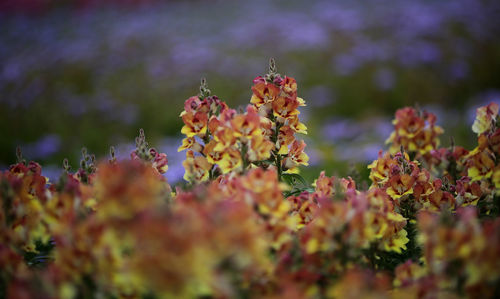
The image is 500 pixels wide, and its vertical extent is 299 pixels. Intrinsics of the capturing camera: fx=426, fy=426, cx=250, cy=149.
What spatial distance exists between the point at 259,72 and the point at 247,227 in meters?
6.82

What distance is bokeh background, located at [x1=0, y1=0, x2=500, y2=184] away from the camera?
20.8 ft

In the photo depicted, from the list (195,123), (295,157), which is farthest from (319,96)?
(195,123)

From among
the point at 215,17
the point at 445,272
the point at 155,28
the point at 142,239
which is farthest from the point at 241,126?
the point at 215,17

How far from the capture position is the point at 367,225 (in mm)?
1362

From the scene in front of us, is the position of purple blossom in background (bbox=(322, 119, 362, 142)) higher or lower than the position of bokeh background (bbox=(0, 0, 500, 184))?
lower

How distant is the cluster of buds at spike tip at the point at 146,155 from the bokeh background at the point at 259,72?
9.30 ft

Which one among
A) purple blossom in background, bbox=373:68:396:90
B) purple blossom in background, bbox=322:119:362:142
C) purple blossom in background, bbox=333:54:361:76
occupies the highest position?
purple blossom in background, bbox=333:54:361:76

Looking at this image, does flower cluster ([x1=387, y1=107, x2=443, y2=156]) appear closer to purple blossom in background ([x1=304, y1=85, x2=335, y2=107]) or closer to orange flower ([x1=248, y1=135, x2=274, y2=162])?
orange flower ([x1=248, y1=135, x2=274, y2=162])

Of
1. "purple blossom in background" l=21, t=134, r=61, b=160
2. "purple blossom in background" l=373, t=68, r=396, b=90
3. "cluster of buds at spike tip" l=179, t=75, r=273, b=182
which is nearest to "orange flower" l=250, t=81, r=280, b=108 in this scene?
"cluster of buds at spike tip" l=179, t=75, r=273, b=182

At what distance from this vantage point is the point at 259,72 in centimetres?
772

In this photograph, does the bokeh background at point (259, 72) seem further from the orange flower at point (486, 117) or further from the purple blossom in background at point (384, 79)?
the orange flower at point (486, 117)

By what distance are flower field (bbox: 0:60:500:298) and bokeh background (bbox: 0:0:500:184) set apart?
2.79 meters

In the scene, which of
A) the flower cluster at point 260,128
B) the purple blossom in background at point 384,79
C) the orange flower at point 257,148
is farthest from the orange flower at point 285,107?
the purple blossom in background at point 384,79

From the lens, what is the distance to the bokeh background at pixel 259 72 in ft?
20.8
